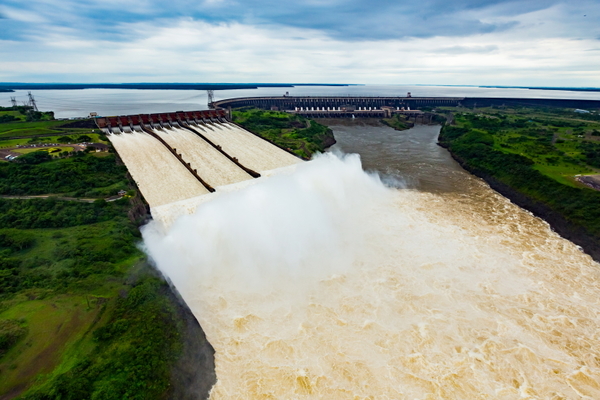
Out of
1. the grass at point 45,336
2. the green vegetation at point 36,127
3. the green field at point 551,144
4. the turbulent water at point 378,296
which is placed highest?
the green vegetation at point 36,127

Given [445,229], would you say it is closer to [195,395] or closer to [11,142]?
[195,395]

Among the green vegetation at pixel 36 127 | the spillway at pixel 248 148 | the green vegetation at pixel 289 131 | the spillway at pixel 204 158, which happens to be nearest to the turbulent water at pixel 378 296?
the spillway at pixel 204 158

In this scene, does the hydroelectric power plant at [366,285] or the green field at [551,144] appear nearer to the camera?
the hydroelectric power plant at [366,285]

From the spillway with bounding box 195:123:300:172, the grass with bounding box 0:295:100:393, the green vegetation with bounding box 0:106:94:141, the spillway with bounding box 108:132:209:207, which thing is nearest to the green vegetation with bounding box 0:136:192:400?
the grass with bounding box 0:295:100:393

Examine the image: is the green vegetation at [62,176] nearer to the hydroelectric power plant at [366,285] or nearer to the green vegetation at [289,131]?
the hydroelectric power plant at [366,285]

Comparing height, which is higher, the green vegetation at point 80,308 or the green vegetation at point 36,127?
the green vegetation at point 36,127

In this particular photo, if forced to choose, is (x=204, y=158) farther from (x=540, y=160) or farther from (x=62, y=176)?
(x=540, y=160)
